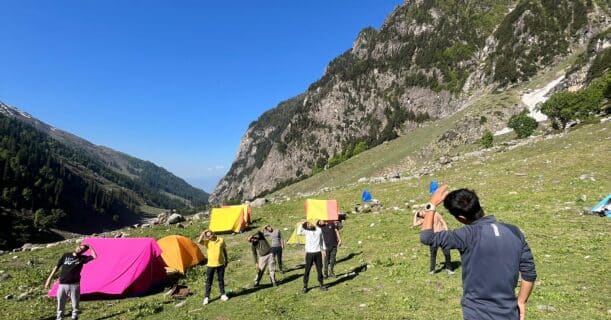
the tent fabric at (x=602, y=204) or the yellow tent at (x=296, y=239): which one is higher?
the tent fabric at (x=602, y=204)

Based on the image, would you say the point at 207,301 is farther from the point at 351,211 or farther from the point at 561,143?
the point at 561,143

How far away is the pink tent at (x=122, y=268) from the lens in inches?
688

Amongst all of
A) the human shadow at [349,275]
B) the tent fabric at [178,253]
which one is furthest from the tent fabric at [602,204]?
the tent fabric at [178,253]

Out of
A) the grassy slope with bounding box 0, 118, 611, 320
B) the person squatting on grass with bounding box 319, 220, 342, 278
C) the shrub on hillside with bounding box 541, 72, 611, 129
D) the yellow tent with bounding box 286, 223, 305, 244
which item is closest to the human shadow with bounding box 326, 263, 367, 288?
the grassy slope with bounding box 0, 118, 611, 320

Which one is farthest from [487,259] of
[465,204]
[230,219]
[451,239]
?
[230,219]

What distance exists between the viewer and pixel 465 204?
5133 mm

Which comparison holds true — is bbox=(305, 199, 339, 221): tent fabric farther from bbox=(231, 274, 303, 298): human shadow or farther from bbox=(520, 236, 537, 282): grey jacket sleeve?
bbox=(520, 236, 537, 282): grey jacket sleeve

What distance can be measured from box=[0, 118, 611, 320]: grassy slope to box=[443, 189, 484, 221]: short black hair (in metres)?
6.55

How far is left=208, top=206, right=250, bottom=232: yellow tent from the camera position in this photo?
32.3m

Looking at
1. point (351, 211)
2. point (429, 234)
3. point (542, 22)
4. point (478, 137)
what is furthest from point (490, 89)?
point (429, 234)

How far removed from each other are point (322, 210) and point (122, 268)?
625 inches

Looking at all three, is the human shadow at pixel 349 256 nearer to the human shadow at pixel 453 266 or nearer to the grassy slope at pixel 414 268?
the grassy slope at pixel 414 268

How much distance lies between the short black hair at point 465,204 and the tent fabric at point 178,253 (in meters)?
18.7

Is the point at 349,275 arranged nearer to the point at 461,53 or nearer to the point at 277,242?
the point at 277,242
